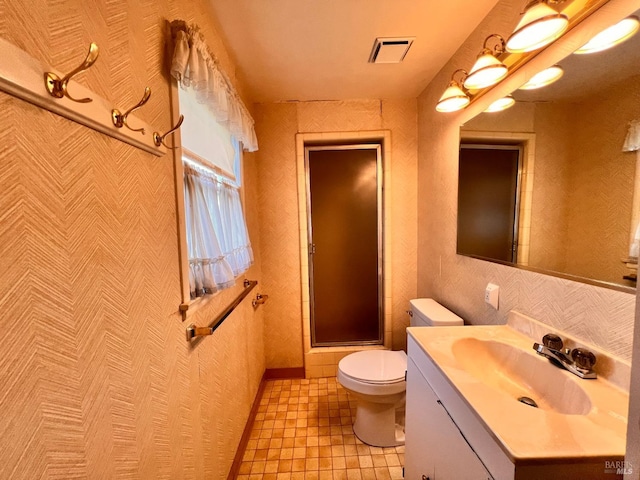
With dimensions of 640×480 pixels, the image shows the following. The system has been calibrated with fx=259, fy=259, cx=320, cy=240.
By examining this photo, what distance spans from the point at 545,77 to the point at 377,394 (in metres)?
1.64

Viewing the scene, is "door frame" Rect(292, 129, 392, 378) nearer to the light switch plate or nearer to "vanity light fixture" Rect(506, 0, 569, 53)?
the light switch plate

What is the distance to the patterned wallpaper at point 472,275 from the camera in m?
0.77

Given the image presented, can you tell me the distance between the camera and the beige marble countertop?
51 cm

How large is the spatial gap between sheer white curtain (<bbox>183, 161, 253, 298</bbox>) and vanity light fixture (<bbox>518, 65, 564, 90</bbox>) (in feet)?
4.48

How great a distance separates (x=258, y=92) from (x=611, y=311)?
2.19 metres

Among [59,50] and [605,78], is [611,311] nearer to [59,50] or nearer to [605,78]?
[605,78]

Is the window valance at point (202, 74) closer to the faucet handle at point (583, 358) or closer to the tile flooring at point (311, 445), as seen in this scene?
the faucet handle at point (583, 358)

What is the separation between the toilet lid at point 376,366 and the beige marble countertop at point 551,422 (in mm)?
782

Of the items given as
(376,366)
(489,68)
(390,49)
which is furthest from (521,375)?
(390,49)

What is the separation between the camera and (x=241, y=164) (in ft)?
5.54

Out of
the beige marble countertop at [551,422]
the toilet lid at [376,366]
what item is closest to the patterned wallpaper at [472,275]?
the beige marble countertop at [551,422]

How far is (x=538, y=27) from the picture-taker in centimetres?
85

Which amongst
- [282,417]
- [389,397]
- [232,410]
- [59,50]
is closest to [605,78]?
[59,50]

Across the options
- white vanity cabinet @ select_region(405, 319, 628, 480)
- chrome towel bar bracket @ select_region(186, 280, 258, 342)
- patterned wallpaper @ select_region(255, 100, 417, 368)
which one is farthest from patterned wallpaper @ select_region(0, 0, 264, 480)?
patterned wallpaper @ select_region(255, 100, 417, 368)
